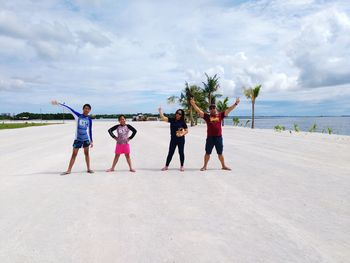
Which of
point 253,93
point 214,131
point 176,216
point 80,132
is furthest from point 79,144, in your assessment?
point 253,93

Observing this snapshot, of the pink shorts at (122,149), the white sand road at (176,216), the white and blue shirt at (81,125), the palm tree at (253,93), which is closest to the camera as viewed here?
the white sand road at (176,216)

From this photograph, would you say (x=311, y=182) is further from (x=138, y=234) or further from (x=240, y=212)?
(x=138, y=234)

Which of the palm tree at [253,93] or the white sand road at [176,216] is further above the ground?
the palm tree at [253,93]

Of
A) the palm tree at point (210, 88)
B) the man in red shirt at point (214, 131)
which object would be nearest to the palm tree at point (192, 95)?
the palm tree at point (210, 88)

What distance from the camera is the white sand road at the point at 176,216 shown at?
150 inches

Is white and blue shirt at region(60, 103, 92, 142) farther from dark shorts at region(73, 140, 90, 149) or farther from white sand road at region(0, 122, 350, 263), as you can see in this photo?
white sand road at region(0, 122, 350, 263)

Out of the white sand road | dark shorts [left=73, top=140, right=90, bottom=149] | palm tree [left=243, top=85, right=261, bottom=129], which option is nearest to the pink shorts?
the white sand road

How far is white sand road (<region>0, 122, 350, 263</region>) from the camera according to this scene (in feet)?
12.5

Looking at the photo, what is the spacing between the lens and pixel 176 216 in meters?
5.10

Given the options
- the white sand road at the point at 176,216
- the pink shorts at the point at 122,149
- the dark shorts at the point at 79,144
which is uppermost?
the dark shorts at the point at 79,144

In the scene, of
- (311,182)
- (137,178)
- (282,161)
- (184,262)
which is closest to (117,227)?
(184,262)

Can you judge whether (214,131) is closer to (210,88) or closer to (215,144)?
(215,144)

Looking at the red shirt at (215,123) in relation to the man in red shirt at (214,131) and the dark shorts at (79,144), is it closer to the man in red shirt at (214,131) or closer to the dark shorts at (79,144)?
the man in red shirt at (214,131)

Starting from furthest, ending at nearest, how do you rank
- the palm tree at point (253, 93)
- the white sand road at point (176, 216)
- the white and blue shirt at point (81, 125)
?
the palm tree at point (253, 93)
the white and blue shirt at point (81, 125)
the white sand road at point (176, 216)
